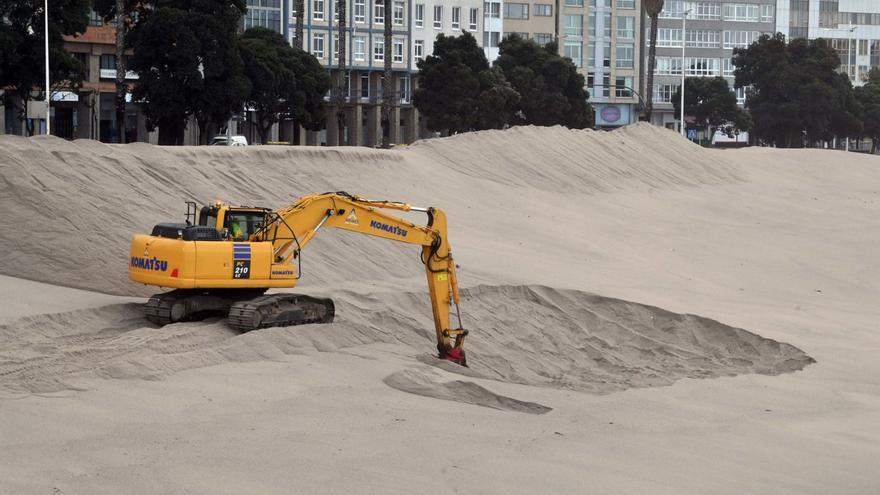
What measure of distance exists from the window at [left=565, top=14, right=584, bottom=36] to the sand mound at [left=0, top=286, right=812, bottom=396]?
4144 inches

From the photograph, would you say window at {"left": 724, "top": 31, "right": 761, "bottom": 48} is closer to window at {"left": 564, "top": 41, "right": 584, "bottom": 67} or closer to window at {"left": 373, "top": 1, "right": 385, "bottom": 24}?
window at {"left": 564, "top": 41, "right": 584, "bottom": 67}

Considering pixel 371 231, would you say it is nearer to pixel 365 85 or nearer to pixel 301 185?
pixel 301 185

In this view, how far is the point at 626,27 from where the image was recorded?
13388 cm

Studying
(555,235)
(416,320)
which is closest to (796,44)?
(555,235)

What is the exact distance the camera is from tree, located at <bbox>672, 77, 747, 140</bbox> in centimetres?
11406

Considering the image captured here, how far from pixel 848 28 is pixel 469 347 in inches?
5340

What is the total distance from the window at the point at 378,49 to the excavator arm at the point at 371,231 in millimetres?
84409

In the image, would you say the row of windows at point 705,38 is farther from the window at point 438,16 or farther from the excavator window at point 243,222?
the excavator window at point 243,222

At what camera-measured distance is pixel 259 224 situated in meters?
22.2

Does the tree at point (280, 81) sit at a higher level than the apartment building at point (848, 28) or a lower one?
lower

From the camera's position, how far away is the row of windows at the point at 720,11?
13780 centimetres

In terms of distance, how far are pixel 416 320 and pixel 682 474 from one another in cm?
955

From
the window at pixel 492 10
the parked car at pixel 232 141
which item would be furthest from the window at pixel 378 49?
the parked car at pixel 232 141

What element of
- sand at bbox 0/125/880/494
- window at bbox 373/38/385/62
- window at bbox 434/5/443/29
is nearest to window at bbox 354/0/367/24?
window at bbox 373/38/385/62
